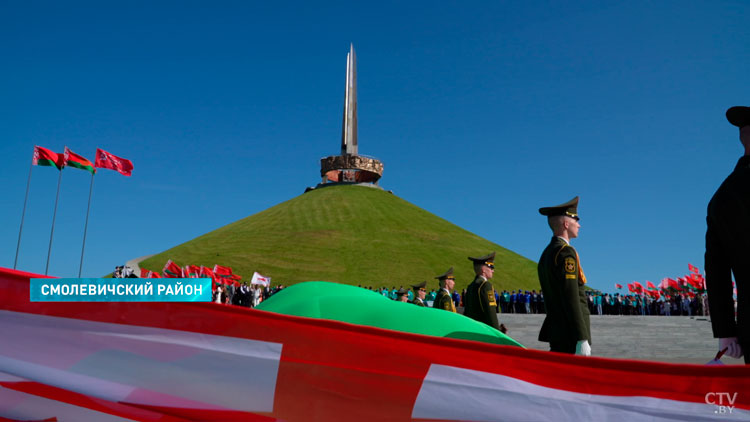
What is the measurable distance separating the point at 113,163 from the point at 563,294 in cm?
2716

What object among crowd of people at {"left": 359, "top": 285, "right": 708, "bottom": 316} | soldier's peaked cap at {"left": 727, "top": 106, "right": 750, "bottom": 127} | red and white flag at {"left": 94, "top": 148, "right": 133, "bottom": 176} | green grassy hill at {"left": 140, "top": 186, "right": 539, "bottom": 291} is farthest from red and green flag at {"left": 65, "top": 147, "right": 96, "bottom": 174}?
soldier's peaked cap at {"left": 727, "top": 106, "right": 750, "bottom": 127}

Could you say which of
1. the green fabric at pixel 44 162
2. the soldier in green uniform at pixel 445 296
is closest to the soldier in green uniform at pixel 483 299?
the soldier in green uniform at pixel 445 296

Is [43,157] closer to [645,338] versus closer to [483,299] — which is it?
[483,299]

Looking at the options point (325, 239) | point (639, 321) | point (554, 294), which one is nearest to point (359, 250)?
point (325, 239)

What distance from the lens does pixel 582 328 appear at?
350 cm

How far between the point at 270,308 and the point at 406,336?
172 cm

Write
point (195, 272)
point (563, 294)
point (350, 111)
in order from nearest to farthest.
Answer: point (563, 294), point (195, 272), point (350, 111)

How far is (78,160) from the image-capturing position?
2619 cm

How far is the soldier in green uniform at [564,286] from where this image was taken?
353cm

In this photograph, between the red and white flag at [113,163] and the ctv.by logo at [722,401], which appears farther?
the red and white flag at [113,163]

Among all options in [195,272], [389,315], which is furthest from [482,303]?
[195,272]

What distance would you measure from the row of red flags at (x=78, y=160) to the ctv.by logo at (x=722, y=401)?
92.7 feet

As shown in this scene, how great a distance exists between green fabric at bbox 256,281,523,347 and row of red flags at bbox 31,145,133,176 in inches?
1025

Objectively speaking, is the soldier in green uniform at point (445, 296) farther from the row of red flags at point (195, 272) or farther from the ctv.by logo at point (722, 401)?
the row of red flags at point (195, 272)
